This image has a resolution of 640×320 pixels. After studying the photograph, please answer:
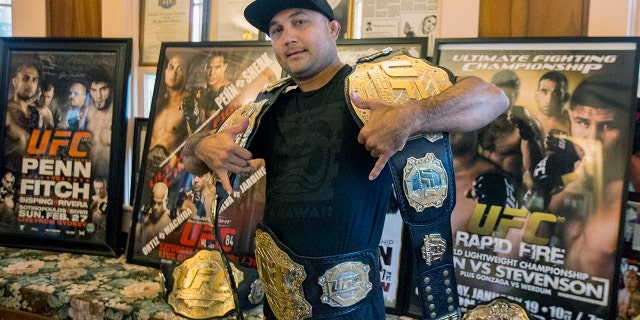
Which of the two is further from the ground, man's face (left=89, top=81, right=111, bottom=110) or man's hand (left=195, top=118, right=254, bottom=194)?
man's face (left=89, top=81, right=111, bottom=110)

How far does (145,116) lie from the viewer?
2.31m

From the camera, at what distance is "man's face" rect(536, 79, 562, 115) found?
146 centimetres

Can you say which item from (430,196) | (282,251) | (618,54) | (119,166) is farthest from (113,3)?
(618,54)

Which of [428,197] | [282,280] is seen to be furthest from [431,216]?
[282,280]

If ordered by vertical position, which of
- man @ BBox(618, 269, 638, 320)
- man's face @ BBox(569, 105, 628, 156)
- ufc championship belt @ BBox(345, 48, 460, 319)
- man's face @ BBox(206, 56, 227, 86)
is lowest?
man @ BBox(618, 269, 638, 320)

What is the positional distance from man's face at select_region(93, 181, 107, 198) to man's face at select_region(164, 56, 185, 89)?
60 cm

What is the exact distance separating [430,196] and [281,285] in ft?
1.39

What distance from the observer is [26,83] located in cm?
232

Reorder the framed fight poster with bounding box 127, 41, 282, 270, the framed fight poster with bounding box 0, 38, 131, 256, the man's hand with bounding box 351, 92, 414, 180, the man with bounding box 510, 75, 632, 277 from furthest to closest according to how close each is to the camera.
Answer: the framed fight poster with bounding box 0, 38, 131, 256 → the framed fight poster with bounding box 127, 41, 282, 270 → the man with bounding box 510, 75, 632, 277 → the man's hand with bounding box 351, 92, 414, 180

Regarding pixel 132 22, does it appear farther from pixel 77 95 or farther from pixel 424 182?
Answer: pixel 424 182

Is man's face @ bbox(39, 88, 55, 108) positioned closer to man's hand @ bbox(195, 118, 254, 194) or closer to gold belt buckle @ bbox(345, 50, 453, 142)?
man's hand @ bbox(195, 118, 254, 194)

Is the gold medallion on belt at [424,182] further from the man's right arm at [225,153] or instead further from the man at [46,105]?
the man at [46,105]

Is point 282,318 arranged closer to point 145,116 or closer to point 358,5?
point 358,5

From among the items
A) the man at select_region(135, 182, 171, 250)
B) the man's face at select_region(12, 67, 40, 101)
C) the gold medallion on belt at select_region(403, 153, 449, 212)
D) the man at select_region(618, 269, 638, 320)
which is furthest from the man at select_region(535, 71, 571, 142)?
the man's face at select_region(12, 67, 40, 101)
